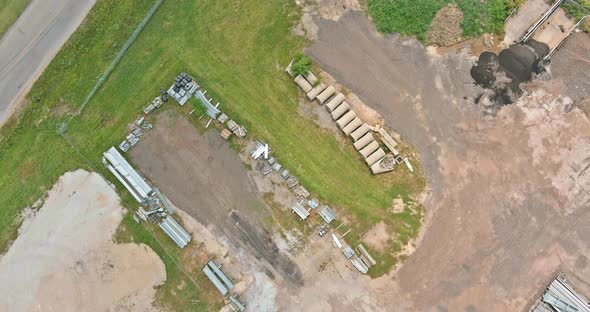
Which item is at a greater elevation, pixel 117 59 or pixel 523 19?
pixel 523 19

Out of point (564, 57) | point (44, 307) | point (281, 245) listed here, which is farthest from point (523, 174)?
point (44, 307)

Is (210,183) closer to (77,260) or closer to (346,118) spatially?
(346,118)

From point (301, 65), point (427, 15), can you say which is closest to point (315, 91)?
point (301, 65)

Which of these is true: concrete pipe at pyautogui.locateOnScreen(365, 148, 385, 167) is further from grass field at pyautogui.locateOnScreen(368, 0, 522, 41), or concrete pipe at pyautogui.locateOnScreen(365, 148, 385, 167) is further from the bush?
grass field at pyautogui.locateOnScreen(368, 0, 522, 41)

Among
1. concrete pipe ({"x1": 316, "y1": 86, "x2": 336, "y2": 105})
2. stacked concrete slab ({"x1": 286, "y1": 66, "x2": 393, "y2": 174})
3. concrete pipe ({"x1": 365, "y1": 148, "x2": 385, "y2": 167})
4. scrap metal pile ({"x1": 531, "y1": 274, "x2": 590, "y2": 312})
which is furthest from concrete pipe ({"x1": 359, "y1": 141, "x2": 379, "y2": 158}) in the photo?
scrap metal pile ({"x1": 531, "y1": 274, "x2": 590, "y2": 312})

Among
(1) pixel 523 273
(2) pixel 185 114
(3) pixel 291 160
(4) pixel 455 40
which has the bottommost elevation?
(2) pixel 185 114

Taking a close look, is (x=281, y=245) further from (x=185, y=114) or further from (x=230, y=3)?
(x=230, y=3)
